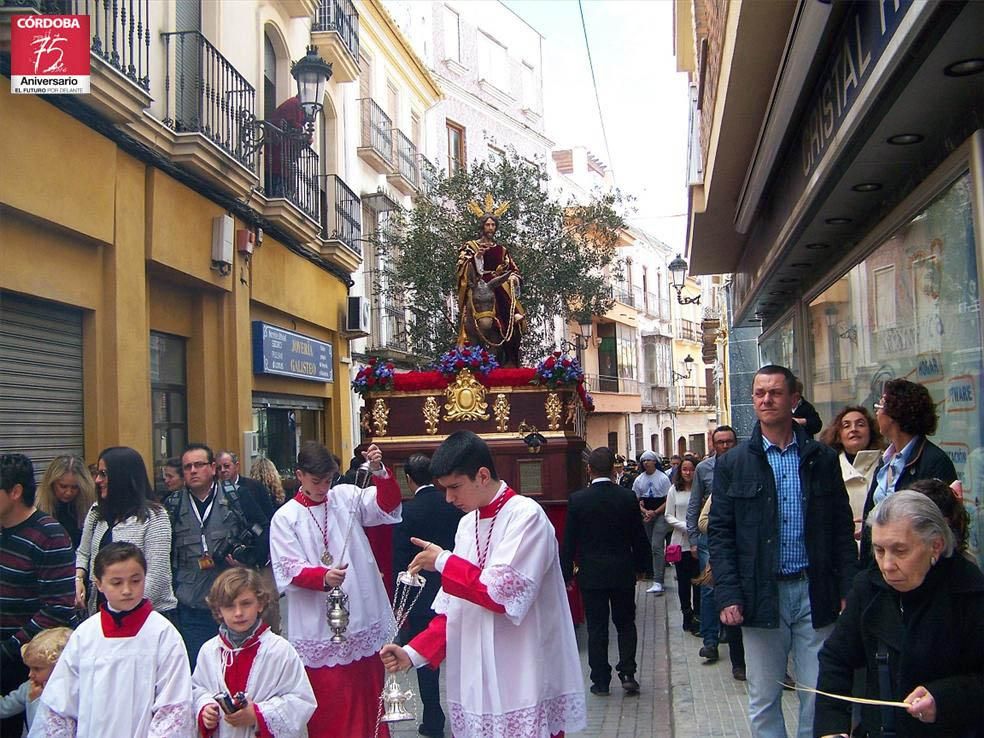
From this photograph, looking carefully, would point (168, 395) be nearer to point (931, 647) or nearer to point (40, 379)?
point (40, 379)

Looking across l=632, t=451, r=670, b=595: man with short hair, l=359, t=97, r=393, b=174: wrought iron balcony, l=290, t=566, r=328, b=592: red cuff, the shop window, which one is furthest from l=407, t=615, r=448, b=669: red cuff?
l=359, t=97, r=393, b=174: wrought iron balcony

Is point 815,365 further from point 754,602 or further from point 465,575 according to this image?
point 465,575

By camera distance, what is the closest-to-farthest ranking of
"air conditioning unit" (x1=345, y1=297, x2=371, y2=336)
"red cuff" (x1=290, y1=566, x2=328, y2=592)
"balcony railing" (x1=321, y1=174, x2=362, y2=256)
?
"red cuff" (x1=290, y1=566, x2=328, y2=592) < "balcony railing" (x1=321, y1=174, x2=362, y2=256) < "air conditioning unit" (x1=345, y1=297, x2=371, y2=336)

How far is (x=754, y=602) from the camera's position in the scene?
14.4 feet

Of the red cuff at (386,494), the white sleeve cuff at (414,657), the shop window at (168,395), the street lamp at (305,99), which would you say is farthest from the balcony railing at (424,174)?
the white sleeve cuff at (414,657)

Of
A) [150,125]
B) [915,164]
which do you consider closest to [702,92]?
[915,164]

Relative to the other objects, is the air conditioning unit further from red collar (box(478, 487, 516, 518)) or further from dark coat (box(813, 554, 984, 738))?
dark coat (box(813, 554, 984, 738))

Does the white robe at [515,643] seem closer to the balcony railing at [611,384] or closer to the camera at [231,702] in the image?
the camera at [231,702]

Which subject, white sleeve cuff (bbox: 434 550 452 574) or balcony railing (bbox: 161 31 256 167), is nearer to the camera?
white sleeve cuff (bbox: 434 550 452 574)

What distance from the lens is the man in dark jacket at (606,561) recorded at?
7.46m

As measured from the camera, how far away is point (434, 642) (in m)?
3.96

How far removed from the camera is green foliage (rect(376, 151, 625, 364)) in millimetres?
20094

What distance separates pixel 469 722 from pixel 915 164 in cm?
369

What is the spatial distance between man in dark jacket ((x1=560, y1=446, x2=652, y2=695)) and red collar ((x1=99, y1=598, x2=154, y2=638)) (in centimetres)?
408
